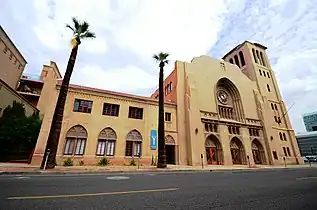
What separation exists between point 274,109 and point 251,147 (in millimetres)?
13248

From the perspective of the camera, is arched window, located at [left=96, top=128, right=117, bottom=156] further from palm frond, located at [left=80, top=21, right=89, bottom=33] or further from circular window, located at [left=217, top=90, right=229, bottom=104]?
circular window, located at [left=217, top=90, right=229, bottom=104]

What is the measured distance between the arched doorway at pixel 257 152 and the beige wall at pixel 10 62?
140 ft

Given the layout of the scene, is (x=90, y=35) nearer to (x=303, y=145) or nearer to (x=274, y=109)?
(x=274, y=109)

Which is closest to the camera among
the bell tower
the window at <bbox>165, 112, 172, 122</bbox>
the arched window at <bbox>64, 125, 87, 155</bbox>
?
the arched window at <bbox>64, 125, 87, 155</bbox>

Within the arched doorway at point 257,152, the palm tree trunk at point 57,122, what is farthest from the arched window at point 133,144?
the arched doorway at point 257,152

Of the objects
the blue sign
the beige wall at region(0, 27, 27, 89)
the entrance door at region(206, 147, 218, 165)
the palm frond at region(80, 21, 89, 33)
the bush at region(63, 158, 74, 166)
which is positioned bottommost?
the bush at region(63, 158, 74, 166)

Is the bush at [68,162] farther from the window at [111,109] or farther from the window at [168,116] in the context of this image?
the window at [168,116]

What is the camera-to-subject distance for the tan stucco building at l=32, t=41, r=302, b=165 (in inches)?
745

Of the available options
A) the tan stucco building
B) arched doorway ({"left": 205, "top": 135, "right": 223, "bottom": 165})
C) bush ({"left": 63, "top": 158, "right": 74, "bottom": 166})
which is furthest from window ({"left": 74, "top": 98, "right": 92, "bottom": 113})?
arched doorway ({"left": 205, "top": 135, "right": 223, "bottom": 165})

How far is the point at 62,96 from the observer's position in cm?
1454

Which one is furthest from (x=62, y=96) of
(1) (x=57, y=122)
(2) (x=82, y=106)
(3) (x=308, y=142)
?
(3) (x=308, y=142)

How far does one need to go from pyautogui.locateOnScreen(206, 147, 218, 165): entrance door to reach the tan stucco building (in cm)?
14

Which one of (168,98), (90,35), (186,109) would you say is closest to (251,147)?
(186,109)

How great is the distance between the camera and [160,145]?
54.1 feet
